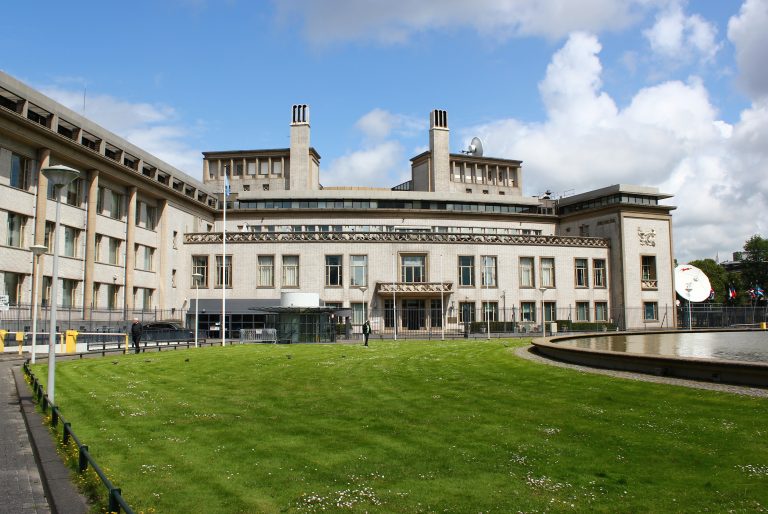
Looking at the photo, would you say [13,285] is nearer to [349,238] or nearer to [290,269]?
[290,269]

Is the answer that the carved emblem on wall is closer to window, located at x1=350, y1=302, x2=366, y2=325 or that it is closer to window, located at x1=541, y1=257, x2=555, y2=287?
window, located at x1=541, y1=257, x2=555, y2=287

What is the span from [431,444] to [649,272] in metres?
71.2

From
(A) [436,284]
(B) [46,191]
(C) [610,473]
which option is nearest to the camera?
(C) [610,473]

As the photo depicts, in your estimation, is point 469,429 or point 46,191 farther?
point 46,191

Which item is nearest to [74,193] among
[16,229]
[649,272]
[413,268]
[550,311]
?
[16,229]

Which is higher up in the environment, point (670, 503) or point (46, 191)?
point (46, 191)

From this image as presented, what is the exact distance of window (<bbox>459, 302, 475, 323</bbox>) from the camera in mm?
67000

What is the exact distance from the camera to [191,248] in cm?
6862

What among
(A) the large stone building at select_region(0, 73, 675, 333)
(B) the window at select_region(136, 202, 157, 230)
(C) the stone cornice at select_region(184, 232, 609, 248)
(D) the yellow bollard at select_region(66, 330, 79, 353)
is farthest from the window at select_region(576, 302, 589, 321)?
(D) the yellow bollard at select_region(66, 330, 79, 353)

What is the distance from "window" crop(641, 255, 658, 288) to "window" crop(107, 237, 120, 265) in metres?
57.9

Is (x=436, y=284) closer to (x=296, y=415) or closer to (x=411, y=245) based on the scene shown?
(x=411, y=245)

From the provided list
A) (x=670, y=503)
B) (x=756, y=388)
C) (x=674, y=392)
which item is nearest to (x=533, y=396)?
(x=674, y=392)

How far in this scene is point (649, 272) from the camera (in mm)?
75625

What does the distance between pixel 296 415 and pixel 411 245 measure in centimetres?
5345
